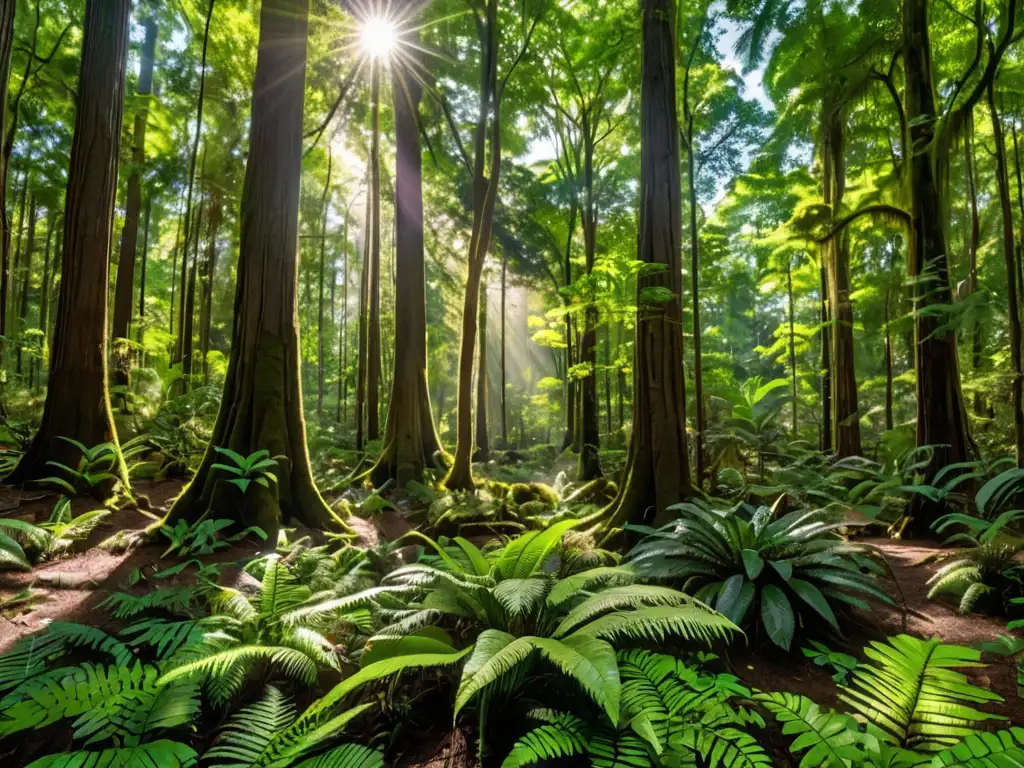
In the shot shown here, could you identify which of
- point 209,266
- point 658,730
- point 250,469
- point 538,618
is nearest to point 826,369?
point 538,618

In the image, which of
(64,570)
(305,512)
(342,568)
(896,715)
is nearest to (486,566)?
(342,568)

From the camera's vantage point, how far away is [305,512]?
526 cm

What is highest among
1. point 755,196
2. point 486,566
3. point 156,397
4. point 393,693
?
point 755,196

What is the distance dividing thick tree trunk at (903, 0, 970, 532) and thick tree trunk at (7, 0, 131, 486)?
938cm

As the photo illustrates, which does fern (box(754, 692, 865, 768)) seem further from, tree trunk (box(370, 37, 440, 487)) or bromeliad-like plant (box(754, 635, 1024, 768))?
tree trunk (box(370, 37, 440, 487))

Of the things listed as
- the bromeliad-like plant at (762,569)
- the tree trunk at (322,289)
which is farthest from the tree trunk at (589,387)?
the tree trunk at (322,289)

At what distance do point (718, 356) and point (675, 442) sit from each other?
46.3 feet

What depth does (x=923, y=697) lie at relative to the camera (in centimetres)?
196

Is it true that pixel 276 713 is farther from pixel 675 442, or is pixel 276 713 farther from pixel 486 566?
pixel 675 442

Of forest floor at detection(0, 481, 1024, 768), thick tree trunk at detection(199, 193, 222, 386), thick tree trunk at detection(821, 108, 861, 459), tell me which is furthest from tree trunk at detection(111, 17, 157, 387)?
thick tree trunk at detection(821, 108, 861, 459)

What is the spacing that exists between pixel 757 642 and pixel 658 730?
144 centimetres

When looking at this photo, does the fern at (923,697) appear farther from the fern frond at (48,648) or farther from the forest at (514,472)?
the fern frond at (48,648)

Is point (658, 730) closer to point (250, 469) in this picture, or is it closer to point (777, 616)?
point (777, 616)

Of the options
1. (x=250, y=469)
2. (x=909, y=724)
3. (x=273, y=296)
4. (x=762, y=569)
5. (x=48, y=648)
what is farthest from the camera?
(x=273, y=296)
